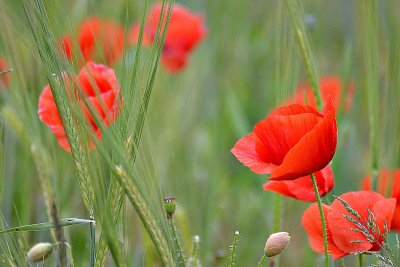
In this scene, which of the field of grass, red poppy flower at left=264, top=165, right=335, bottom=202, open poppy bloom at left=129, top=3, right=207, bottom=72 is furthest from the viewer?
open poppy bloom at left=129, top=3, right=207, bottom=72

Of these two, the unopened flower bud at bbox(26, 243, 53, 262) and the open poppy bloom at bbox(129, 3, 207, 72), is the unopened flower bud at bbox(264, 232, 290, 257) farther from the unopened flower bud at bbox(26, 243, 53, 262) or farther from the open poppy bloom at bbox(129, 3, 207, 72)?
the open poppy bloom at bbox(129, 3, 207, 72)

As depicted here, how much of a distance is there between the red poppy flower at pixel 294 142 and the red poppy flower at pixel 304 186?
8cm

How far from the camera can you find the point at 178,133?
1387mm

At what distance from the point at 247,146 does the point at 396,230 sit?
0.61ft

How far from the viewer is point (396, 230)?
76cm

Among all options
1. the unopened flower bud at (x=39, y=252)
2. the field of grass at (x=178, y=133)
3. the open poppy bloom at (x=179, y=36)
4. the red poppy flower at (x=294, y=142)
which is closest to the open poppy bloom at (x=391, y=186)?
the field of grass at (x=178, y=133)

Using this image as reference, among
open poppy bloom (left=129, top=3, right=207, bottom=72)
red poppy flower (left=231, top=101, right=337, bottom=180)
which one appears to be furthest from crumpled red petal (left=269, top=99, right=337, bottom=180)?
open poppy bloom (left=129, top=3, right=207, bottom=72)

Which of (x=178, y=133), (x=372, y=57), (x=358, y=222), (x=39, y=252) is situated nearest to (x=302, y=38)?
(x=372, y=57)

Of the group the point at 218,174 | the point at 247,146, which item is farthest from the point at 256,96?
the point at 247,146

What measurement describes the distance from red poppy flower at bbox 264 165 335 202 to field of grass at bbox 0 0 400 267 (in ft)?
0.22

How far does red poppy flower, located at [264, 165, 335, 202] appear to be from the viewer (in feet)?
2.35

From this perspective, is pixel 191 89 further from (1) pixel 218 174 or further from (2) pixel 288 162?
(2) pixel 288 162

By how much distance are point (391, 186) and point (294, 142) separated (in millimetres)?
186

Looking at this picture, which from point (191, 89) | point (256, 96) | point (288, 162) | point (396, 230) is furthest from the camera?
point (256, 96)
